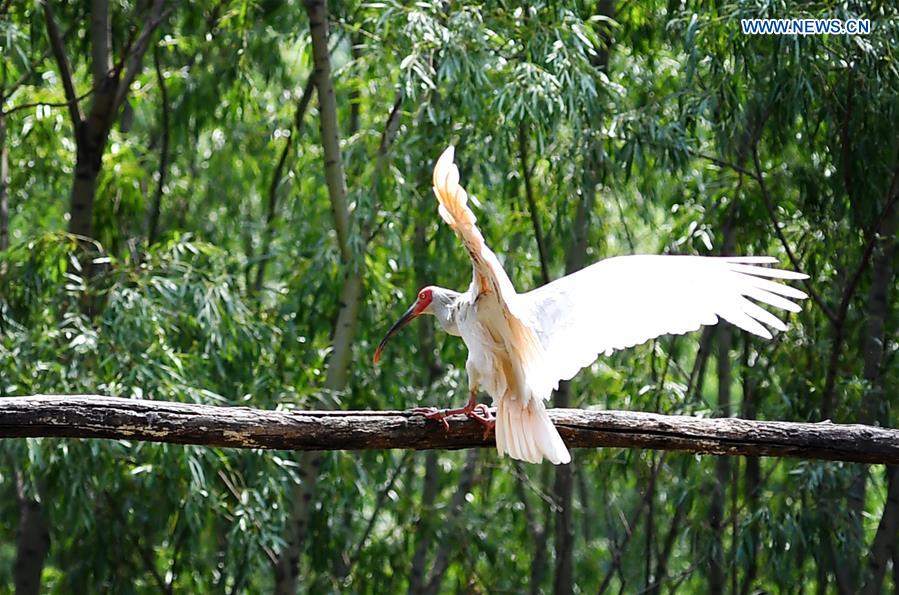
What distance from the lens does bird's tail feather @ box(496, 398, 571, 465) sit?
3090mm

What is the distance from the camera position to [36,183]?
23.4 ft

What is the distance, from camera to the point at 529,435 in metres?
3.12

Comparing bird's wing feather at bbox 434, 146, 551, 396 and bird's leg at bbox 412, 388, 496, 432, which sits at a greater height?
bird's wing feather at bbox 434, 146, 551, 396

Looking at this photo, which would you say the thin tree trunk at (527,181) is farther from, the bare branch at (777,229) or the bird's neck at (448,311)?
the bird's neck at (448,311)

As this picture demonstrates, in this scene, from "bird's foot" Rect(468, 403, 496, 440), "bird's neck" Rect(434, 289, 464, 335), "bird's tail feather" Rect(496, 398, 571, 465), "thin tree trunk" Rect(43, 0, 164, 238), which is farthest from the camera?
"thin tree trunk" Rect(43, 0, 164, 238)

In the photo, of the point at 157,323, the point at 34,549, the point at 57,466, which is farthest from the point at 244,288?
the point at 34,549

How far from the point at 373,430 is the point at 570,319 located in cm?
70

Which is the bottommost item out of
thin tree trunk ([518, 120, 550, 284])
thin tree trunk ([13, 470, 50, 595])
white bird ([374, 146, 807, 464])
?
thin tree trunk ([13, 470, 50, 595])

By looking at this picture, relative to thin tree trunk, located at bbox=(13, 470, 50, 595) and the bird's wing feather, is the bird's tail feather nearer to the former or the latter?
the bird's wing feather

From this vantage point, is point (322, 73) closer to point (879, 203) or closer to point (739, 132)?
point (739, 132)

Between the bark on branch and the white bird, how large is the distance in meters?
0.09

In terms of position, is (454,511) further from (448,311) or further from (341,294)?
(448,311)

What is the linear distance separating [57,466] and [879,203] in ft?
11.4

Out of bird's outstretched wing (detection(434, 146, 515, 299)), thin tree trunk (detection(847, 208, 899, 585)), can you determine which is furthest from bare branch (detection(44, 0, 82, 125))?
thin tree trunk (detection(847, 208, 899, 585))
